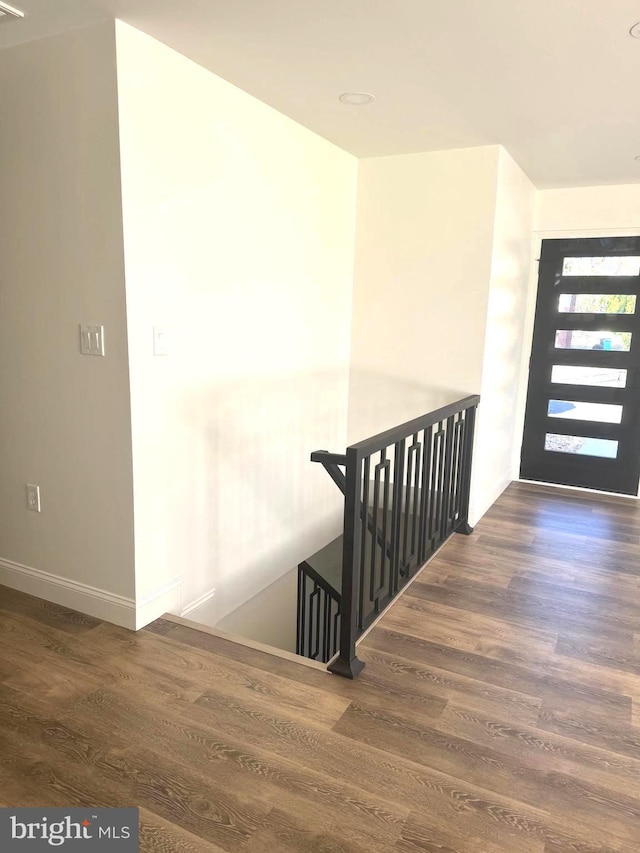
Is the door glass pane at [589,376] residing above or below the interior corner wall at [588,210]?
below

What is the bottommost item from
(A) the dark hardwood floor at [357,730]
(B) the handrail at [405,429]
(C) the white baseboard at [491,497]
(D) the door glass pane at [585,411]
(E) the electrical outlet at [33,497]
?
(A) the dark hardwood floor at [357,730]

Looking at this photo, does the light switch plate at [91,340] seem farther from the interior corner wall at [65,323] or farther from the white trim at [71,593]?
the white trim at [71,593]

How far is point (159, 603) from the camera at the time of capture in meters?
2.75

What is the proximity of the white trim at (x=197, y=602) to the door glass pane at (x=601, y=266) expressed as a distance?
386 cm

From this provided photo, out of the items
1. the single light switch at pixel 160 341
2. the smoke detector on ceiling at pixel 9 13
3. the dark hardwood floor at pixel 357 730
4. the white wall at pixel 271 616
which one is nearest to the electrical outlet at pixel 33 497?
the dark hardwood floor at pixel 357 730

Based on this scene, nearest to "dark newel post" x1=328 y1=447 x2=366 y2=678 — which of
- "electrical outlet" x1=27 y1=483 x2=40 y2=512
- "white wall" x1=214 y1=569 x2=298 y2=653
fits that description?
"white wall" x1=214 y1=569 x2=298 y2=653

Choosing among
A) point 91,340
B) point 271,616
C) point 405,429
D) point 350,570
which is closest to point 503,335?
point 405,429

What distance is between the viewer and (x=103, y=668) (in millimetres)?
2342

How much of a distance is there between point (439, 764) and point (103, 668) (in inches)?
50.9

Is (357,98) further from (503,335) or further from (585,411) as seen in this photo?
(585,411)

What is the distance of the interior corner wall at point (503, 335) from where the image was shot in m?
3.94

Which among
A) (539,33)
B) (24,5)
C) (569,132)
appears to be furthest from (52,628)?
(569,132)

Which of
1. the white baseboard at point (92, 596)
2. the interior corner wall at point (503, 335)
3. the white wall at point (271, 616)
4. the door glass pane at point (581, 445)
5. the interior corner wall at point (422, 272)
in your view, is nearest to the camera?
the white baseboard at point (92, 596)

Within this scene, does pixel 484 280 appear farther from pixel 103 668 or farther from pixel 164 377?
pixel 103 668
